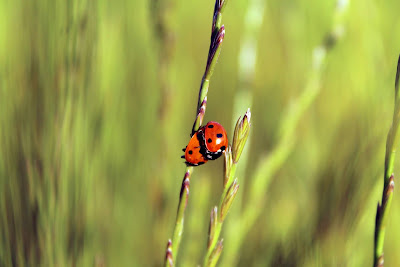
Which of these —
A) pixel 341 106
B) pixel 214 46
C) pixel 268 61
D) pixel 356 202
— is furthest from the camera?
pixel 268 61

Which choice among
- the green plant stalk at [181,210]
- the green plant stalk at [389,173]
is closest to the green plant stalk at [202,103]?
the green plant stalk at [181,210]

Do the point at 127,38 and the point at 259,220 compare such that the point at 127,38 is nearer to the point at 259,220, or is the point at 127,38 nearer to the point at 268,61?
the point at 259,220

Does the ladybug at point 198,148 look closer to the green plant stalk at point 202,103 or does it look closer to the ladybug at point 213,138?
the ladybug at point 213,138

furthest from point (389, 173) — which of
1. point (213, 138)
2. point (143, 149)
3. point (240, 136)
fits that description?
point (143, 149)

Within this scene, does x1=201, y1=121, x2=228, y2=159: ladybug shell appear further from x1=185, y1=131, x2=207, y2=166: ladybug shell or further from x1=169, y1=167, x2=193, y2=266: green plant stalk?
x1=169, y1=167, x2=193, y2=266: green plant stalk

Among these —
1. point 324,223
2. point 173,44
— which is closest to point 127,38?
point 173,44

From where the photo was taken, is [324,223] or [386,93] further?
[386,93]

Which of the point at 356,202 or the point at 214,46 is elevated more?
the point at 214,46
